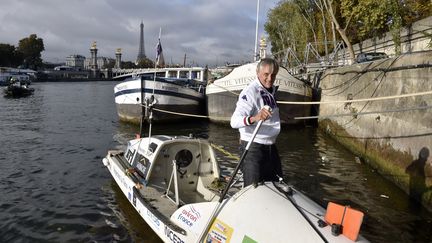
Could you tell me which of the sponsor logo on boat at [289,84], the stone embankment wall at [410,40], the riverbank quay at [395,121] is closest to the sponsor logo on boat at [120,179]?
the riverbank quay at [395,121]

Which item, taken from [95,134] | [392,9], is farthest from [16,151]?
[392,9]

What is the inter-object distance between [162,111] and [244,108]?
63.1 feet

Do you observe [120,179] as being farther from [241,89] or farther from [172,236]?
[241,89]

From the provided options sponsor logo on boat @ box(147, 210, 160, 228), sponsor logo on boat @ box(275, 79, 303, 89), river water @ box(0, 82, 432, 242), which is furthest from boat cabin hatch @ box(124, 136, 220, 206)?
sponsor logo on boat @ box(275, 79, 303, 89)

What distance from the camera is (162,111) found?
2414 cm

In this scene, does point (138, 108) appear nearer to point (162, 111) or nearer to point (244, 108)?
point (162, 111)

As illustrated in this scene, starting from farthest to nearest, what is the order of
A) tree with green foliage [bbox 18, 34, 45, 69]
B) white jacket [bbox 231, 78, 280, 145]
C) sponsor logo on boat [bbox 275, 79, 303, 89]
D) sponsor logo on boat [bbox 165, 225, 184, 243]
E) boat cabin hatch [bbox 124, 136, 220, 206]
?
tree with green foliage [bbox 18, 34, 45, 69]
sponsor logo on boat [bbox 275, 79, 303, 89]
boat cabin hatch [bbox 124, 136, 220, 206]
sponsor logo on boat [bbox 165, 225, 184, 243]
white jacket [bbox 231, 78, 280, 145]

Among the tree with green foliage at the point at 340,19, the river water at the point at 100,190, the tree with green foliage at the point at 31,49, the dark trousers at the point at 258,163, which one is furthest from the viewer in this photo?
the tree with green foliage at the point at 31,49

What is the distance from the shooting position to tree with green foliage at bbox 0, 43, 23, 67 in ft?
442

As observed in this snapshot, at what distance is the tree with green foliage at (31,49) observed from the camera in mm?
150750

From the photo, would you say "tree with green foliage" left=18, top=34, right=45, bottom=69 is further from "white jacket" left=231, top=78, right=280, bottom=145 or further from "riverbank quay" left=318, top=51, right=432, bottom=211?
"white jacket" left=231, top=78, right=280, bottom=145

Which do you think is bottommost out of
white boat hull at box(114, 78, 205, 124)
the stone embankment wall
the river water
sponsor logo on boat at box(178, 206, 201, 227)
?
the river water

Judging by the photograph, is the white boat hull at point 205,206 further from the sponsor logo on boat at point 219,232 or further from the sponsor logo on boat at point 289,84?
the sponsor logo on boat at point 289,84

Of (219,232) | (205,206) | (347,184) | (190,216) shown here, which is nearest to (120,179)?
(190,216)
